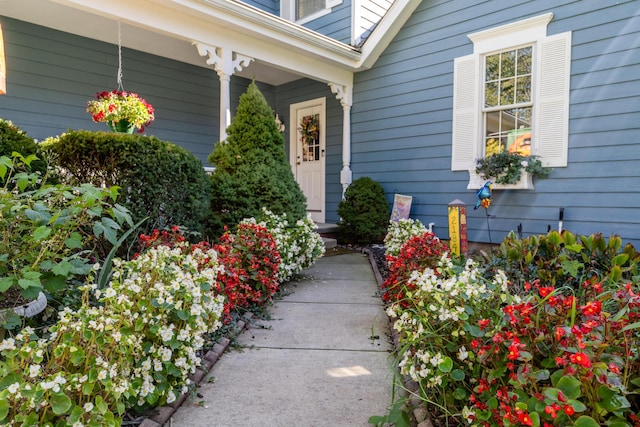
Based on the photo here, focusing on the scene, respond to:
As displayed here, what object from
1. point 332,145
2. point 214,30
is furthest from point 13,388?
point 332,145

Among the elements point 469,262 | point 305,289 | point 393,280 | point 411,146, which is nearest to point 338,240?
point 411,146

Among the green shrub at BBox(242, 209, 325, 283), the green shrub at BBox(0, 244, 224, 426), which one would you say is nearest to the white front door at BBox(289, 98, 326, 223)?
the green shrub at BBox(242, 209, 325, 283)

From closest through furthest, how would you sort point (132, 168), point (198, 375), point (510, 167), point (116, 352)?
point (116, 352) < point (198, 375) < point (132, 168) < point (510, 167)

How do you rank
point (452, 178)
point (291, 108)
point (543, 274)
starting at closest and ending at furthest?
point (543, 274), point (452, 178), point (291, 108)

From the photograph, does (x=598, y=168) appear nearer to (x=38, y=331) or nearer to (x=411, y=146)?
(x=411, y=146)

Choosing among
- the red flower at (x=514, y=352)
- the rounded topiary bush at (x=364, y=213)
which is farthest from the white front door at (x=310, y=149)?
the red flower at (x=514, y=352)

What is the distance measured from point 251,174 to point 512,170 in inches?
123

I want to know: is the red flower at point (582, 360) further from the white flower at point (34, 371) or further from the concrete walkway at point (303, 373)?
the white flower at point (34, 371)

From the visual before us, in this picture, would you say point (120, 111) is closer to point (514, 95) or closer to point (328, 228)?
point (328, 228)

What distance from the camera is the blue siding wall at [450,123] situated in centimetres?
425

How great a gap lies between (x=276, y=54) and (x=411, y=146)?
7.76 ft

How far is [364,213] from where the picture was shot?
19.2 ft

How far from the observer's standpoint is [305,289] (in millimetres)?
3662

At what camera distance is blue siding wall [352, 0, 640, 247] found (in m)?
4.25
